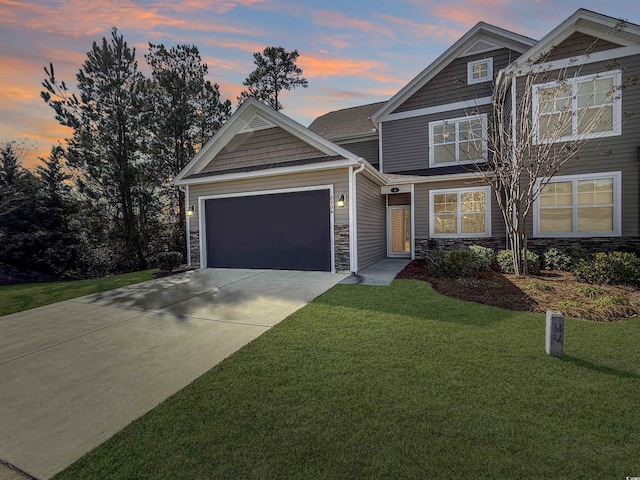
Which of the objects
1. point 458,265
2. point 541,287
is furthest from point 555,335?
point 458,265

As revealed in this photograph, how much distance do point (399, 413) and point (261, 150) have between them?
9.06 m

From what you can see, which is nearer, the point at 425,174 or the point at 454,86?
the point at 425,174

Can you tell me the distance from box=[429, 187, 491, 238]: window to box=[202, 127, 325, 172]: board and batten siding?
5255 millimetres

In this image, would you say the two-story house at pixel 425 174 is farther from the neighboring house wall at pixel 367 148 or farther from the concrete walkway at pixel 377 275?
the neighboring house wall at pixel 367 148

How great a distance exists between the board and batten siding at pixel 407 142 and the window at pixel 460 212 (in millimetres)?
1499

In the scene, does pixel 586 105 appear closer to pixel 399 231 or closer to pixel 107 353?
pixel 399 231

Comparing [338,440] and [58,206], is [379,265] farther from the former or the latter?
[58,206]

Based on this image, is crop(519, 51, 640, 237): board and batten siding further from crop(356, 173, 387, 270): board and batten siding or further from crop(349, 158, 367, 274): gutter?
crop(349, 158, 367, 274): gutter

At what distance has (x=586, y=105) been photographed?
873 centimetres

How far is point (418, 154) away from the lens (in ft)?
40.7

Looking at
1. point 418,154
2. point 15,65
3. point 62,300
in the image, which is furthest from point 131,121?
point 418,154

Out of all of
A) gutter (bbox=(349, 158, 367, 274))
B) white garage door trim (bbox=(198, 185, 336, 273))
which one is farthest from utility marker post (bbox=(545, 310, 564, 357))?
white garage door trim (bbox=(198, 185, 336, 273))

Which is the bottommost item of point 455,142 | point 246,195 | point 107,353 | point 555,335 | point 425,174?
point 107,353

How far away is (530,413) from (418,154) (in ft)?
37.1
